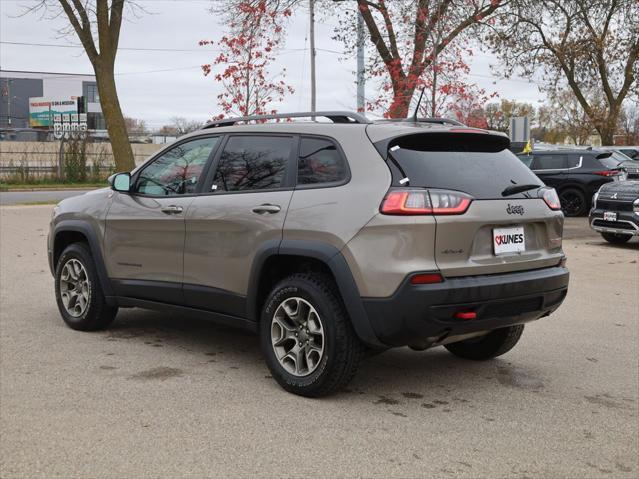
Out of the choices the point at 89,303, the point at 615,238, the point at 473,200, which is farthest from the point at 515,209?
the point at 615,238

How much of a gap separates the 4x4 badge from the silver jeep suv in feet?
0.05

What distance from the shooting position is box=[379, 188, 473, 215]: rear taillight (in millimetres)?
4527

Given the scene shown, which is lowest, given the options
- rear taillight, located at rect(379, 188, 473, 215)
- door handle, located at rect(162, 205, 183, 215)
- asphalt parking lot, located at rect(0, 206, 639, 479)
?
asphalt parking lot, located at rect(0, 206, 639, 479)

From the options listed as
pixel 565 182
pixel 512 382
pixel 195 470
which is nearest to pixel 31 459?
pixel 195 470

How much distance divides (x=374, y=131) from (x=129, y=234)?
231cm

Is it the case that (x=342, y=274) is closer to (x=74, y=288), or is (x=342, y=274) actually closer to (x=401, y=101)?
(x=74, y=288)

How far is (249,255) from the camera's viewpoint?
5211 mm

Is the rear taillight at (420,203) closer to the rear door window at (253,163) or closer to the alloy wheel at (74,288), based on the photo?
the rear door window at (253,163)

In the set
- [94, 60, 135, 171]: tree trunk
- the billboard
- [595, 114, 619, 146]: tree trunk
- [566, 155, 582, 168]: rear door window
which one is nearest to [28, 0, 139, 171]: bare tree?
[94, 60, 135, 171]: tree trunk

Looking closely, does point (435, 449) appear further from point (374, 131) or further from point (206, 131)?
point (206, 131)

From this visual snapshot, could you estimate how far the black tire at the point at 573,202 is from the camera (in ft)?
67.9

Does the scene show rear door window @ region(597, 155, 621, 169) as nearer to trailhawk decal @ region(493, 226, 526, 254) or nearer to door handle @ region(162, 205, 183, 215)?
trailhawk decal @ region(493, 226, 526, 254)

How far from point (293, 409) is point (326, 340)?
44 centimetres

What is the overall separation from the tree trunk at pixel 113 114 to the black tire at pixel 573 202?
11.3m
